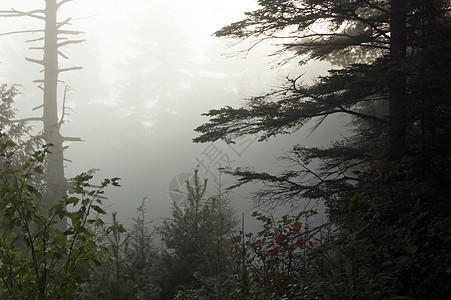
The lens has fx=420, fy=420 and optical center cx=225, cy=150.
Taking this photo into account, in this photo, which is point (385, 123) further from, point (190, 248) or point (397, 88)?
point (190, 248)

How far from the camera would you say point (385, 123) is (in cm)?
734

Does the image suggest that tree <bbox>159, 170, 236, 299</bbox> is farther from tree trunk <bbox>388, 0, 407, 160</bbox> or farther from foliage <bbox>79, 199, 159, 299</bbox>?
tree trunk <bbox>388, 0, 407, 160</bbox>

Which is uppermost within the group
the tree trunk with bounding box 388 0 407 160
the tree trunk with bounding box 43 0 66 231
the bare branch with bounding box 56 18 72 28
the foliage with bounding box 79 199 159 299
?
the bare branch with bounding box 56 18 72 28

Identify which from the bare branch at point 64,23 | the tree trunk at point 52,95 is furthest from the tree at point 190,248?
the bare branch at point 64,23

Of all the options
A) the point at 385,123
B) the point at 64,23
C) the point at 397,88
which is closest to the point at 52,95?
the point at 64,23

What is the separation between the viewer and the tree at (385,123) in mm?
4441

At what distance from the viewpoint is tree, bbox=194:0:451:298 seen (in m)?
4.44

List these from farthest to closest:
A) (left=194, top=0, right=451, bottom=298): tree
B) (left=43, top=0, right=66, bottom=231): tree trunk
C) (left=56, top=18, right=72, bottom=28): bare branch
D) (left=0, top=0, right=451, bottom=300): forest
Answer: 1. (left=56, top=18, right=72, bottom=28): bare branch
2. (left=43, top=0, right=66, bottom=231): tree trunk
3. (left=194, top=0, right=451, bottom=298): tree
4. (left=0, top=0, right=451, bottom=300): forest

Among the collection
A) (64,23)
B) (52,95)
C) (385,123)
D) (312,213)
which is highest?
(64,23)

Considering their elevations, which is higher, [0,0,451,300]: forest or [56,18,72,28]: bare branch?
[56,18,72,28]: bare branch

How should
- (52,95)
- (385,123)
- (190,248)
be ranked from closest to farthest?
(385,123) < (190,248) < (52,95)

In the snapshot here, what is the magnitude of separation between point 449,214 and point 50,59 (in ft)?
55.0

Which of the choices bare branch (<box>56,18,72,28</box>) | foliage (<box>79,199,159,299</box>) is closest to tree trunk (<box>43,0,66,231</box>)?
bare branch (<box>56,18,72,28</box>)

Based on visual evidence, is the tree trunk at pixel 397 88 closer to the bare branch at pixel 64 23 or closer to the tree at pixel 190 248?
the tree at pixel 190 248
